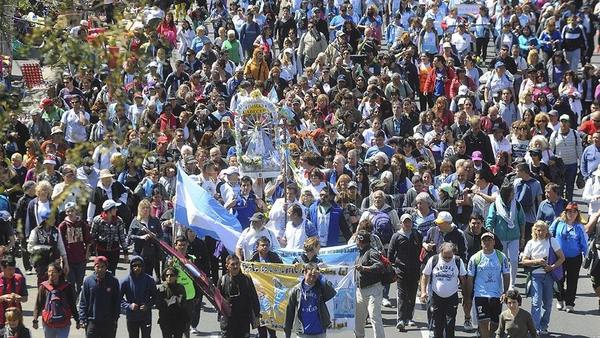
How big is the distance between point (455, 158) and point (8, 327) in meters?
8.79

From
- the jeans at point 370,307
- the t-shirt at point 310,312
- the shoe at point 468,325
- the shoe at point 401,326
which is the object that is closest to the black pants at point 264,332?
the jeans at point 370,307

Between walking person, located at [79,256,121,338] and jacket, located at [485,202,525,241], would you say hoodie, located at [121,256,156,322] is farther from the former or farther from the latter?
jacket, located at [485,202,525,241]

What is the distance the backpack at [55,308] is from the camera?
56.3ft

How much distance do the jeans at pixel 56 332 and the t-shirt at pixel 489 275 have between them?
4792 millimetres

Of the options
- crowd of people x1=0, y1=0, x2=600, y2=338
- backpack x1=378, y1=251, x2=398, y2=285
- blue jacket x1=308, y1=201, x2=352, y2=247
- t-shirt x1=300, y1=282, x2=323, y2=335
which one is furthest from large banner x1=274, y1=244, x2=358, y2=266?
blue jacket x1=308, y1=201, x2=352, y2=247

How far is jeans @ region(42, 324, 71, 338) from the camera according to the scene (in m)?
17.3

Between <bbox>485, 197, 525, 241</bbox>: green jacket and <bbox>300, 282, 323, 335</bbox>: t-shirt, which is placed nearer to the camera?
<bbox>300, 282, 323, 335</bbox>: t-shirt

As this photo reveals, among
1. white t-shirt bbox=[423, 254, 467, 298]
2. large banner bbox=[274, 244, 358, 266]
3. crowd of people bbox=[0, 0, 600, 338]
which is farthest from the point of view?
large banner bbox=[274, 244, 358, 266]

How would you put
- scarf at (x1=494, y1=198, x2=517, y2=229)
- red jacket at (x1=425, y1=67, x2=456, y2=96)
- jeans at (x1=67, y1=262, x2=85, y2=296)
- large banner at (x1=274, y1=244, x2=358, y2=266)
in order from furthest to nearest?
red jacket at (x1=425, y1=67, x2=456, y2=96) < scarf at (x1=494, y1=198, x2=517, y2=229) < jeans at (x1=67, y1=262, x2=85, y2=296) < large banner at (x1=274, y1=244, x2=358, y2=266)

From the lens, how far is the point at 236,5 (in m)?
35.4

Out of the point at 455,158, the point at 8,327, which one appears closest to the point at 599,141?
the point at 455,158

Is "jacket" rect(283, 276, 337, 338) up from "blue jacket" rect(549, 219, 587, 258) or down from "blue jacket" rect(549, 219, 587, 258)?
down

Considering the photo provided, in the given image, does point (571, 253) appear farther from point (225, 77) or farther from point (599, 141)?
point (225, 77)

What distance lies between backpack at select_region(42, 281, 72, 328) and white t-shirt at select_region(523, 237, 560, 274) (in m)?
5.73
